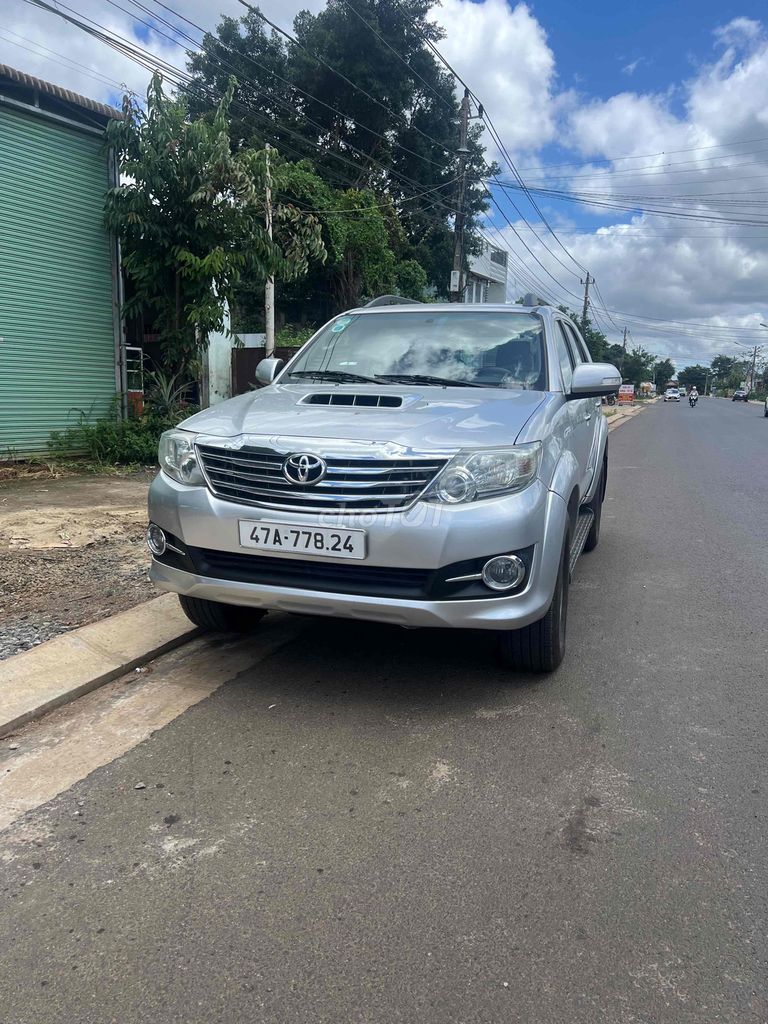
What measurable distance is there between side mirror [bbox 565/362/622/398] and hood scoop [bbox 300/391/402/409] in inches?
41.6

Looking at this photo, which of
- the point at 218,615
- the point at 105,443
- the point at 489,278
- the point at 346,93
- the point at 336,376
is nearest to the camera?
the point at 218,615

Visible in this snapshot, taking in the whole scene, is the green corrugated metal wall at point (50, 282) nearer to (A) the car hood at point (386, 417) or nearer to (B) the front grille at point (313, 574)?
(A) the car hood at point (386, 417)

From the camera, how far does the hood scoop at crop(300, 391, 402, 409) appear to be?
12.0 ft

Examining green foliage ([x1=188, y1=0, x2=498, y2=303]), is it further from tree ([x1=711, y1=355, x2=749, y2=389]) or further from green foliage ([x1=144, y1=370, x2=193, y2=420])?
tree ([x1=711, y1=355, x2=749, y2=389])

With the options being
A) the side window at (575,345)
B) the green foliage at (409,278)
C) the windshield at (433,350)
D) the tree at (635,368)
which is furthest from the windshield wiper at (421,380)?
the tree at (635,368)

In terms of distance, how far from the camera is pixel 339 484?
3.17 metres

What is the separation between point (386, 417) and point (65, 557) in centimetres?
328

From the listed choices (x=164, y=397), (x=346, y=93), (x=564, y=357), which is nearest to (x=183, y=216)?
(x=164, y=397)

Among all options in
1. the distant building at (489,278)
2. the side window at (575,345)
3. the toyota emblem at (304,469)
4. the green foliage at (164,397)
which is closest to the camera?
the toyota emblem at (304,469)

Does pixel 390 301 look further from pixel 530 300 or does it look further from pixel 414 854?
pixel 414 854

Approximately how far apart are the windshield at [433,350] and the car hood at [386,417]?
25 cm

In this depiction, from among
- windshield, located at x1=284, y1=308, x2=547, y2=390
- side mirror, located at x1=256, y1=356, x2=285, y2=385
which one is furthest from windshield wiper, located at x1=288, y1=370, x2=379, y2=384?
side mirror, located at x1=256, y1=356, x2=285, y2=385

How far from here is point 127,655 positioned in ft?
12.8

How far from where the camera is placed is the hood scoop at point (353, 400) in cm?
367
